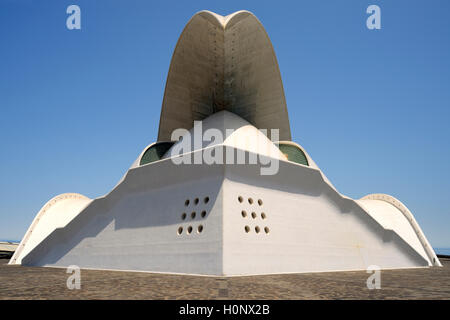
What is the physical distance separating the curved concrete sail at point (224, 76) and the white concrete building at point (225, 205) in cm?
6

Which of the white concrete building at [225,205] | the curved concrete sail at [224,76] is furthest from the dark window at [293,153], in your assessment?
the curved concrete sail at [224,76]

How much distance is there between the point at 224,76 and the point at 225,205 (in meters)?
11.7

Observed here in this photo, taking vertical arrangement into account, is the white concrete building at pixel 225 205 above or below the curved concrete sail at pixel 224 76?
below

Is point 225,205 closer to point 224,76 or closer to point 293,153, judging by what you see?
point 293,153

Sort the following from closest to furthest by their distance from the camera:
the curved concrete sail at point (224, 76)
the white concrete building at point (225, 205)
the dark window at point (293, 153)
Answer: the white concrete building at point (225, 205), the dark window at point (293, 153), the curved concrete sail at point (224, 76)

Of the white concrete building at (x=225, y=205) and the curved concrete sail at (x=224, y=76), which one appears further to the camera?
the curved concrete sail at (x=224, y=76)

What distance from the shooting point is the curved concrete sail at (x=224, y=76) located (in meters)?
20.3

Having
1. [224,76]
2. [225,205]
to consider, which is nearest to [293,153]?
[224,76]

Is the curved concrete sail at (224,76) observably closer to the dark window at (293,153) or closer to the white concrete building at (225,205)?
the white concrete building at (225,205)

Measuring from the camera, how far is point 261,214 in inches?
554

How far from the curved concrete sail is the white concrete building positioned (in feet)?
0.20

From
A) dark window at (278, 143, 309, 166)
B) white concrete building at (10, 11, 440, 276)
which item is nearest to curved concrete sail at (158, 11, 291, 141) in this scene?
white concrete building at (10, 11, 440, 276)

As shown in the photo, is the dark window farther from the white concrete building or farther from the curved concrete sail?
the curved concrete sail

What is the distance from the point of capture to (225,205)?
1266 cm
